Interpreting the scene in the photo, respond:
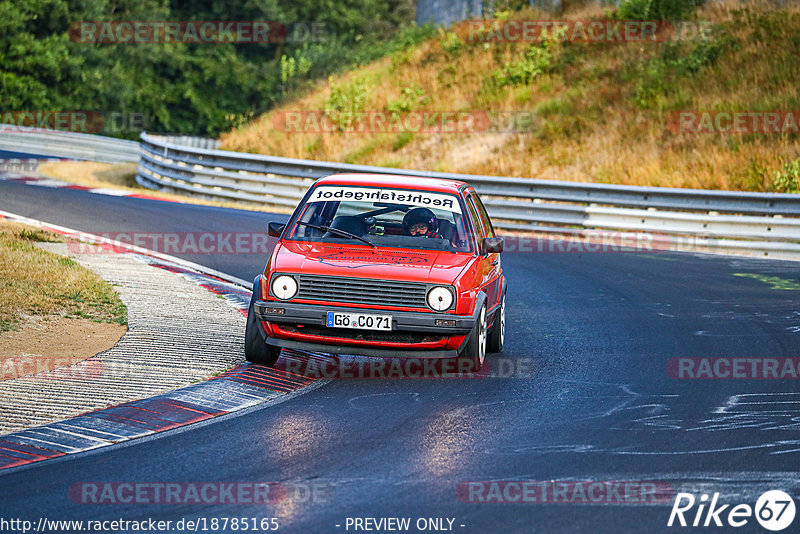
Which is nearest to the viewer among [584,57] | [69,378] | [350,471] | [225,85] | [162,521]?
[162,521]

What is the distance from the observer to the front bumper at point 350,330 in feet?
→ 29.5

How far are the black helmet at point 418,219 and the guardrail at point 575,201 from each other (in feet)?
29.4

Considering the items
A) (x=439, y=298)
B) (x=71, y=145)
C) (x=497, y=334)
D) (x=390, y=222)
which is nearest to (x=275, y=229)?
(x=390, y=222)

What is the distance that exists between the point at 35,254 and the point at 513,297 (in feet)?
20.0

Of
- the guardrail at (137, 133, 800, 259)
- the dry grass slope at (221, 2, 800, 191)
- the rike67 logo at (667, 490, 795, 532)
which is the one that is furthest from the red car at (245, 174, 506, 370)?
the dry grass slope at (221, 2, 800, 191)

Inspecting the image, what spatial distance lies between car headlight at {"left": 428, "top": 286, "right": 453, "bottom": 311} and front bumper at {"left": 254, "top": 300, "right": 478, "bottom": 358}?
0.25ft

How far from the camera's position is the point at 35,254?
45.1 ft

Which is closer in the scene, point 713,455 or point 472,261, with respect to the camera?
point 713,455

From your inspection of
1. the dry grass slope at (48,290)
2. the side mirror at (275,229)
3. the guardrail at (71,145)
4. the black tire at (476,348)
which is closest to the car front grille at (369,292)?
the black tire at (476,348)

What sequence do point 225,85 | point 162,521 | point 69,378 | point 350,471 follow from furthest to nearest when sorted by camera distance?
point 225,85 → point 69,378 → point 350,471 → point 162,521

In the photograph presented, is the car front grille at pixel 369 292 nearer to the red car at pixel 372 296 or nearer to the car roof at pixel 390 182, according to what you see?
the red car at pixel 372 296

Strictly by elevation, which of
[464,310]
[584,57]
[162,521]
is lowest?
[162,521]

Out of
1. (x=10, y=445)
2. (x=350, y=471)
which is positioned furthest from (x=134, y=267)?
(x=350, y=471)

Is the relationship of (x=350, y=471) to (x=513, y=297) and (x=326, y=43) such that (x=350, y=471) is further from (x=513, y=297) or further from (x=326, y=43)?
(x=326, y=43)
